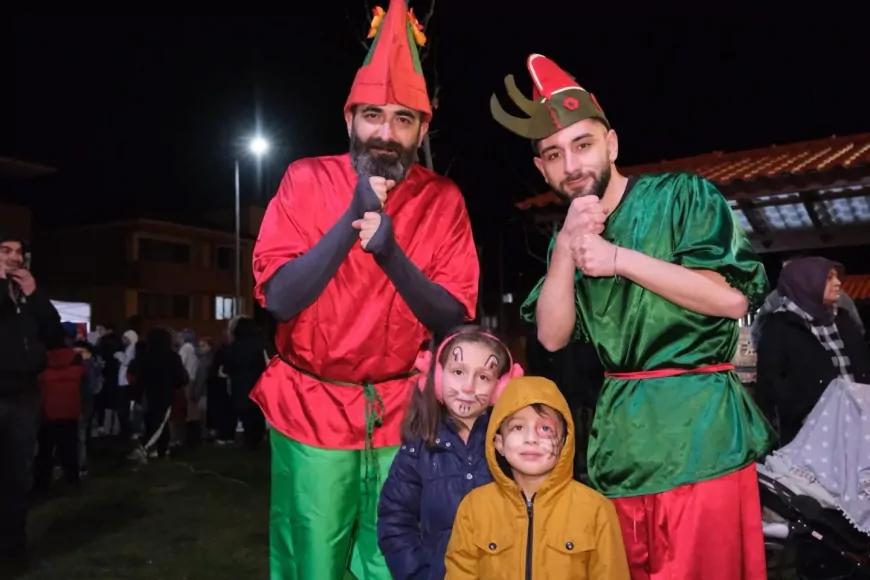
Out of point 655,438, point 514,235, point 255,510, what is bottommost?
point 255,510

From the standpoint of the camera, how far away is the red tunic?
2.12 meters

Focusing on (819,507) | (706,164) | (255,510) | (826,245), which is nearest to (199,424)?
(255,510)

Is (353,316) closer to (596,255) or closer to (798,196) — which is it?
(596,255)

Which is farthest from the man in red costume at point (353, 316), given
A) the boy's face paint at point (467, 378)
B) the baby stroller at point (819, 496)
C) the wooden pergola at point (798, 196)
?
the wooden pergola at point (798, 196)

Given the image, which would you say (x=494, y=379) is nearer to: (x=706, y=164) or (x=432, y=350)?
(x=432, y=350)

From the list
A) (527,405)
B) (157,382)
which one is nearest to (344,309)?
(527,405)

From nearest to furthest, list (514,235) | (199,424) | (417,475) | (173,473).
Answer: (417,475) → (173,473) → (199,424) → (514,235)

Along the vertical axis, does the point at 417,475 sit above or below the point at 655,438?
below

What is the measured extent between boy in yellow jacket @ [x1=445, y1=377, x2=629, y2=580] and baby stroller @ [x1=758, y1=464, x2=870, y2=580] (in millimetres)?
1949

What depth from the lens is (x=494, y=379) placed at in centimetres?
237

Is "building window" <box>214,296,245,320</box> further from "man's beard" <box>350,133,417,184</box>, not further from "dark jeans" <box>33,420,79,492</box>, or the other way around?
"man's beard" <box>350,133,417,184</box>

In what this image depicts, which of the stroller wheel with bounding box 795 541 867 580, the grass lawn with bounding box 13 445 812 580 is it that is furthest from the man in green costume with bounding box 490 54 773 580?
the grass lawn with bounding box 13 445 812 580

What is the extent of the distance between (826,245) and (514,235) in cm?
1896

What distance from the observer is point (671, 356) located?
1816mm
